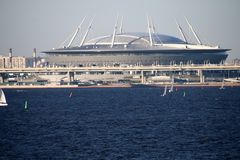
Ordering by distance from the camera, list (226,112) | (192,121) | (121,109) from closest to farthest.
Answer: (192,121), (226,112), (121,109)

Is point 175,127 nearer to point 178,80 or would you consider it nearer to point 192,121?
point 192,121

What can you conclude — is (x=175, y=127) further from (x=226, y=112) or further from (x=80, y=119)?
(x=226, y=112)

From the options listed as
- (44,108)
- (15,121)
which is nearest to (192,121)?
(15,121)

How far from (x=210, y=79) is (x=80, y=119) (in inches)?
4460

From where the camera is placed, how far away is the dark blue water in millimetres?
54969

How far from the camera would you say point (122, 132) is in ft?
222

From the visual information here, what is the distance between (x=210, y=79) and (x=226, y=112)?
102430mm

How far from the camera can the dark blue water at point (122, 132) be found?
54969 millimetres

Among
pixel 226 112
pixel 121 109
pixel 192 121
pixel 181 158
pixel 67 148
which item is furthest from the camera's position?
pixel 121 109

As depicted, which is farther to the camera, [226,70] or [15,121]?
[226,70]

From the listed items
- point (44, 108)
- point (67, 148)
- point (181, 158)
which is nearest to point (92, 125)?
point (67, 148)

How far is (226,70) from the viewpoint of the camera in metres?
189

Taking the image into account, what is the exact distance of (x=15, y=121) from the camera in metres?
82.2

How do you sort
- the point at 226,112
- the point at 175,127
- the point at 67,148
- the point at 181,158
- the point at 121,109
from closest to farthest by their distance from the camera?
the point at 181,158 → the point at 67,148 → the point at 175,127 → the point at 226,112 → the point at 121,109
